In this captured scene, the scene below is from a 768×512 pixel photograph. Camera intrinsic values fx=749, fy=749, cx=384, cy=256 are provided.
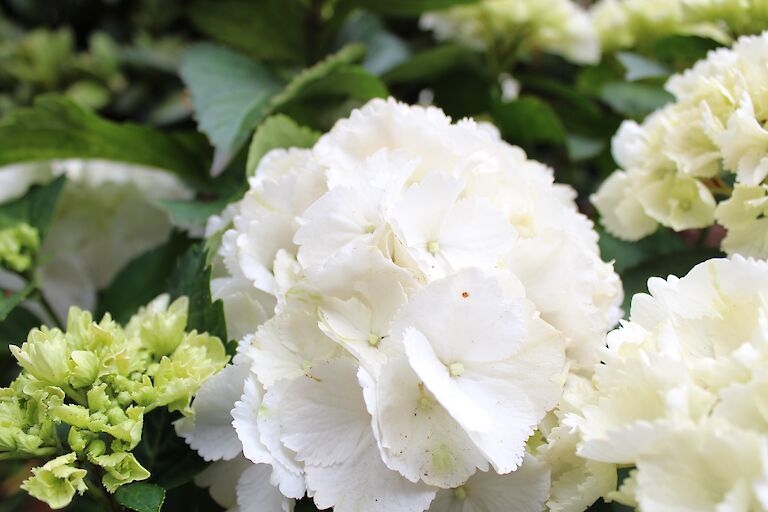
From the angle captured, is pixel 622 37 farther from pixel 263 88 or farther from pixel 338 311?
pixel 338 311

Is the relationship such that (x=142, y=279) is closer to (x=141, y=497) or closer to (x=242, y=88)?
(x=242, y=88)

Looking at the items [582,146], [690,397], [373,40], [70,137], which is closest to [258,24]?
[373,40]

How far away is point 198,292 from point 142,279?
0.65ft

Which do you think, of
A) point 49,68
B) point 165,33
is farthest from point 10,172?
point 165,33

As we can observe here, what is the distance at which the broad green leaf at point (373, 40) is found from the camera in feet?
2.56

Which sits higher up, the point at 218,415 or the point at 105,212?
the point at 218,415

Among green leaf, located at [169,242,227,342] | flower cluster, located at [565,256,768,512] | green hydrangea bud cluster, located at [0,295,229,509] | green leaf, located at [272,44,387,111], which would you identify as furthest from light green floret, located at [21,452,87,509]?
green leaf, located at [272,44,387,111]

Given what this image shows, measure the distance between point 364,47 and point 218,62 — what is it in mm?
146

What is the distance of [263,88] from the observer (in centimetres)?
68

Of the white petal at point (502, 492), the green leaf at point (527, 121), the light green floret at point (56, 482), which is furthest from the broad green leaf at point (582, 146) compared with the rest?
the light green floret at point (56, 482)

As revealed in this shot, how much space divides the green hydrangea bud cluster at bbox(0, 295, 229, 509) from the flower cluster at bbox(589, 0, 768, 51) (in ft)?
1.60

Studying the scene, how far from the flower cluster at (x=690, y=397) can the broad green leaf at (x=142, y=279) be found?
0.39 meters

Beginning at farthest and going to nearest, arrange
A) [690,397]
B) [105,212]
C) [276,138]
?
[105,212], [276,138], [690,397]

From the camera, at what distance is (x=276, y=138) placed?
0.53 metres
